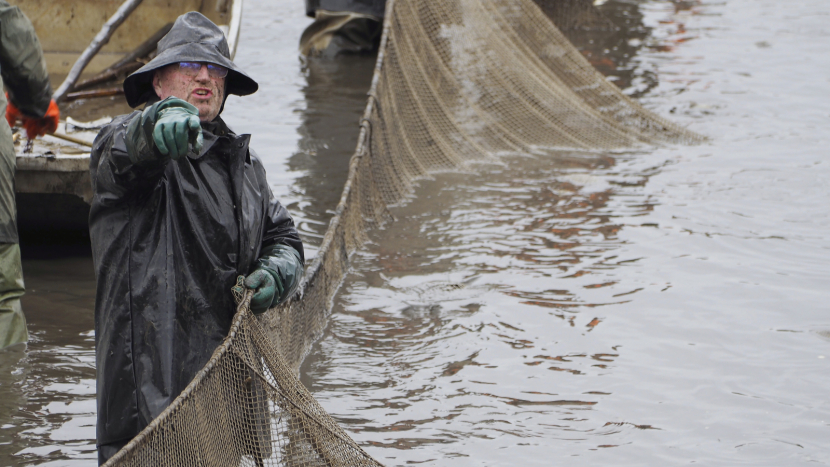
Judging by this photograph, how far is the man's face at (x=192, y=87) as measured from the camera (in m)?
2.64

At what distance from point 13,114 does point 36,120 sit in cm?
12

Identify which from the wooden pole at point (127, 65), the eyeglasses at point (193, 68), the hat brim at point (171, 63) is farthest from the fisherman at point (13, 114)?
the wooden pole at point (127, 65)

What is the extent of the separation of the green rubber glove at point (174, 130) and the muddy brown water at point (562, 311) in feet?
6.43

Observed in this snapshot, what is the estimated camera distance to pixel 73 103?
7.41 metres

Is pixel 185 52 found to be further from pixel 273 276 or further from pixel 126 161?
pixel 273 276

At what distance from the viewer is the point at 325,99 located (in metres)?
9.77

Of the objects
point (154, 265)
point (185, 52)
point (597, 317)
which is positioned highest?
point (185, 52)

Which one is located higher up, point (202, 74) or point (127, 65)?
point (202, 74)

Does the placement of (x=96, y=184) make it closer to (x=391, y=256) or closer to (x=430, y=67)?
(x=391, y=256)

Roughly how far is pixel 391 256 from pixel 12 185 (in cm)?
250

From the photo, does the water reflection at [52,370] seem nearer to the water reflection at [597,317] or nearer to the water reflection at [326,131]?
the water reflection at [597,317]

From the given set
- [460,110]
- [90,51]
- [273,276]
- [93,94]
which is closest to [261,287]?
[273,276]

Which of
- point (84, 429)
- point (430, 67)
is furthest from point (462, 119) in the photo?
point (84, 429)

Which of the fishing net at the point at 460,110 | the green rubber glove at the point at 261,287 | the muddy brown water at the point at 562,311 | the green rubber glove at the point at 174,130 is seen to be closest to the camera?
the green rubber glove at the point at 174,130
